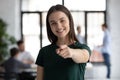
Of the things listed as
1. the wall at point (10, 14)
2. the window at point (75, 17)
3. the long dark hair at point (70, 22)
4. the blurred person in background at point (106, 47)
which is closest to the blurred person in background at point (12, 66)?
the blurred person in background at point (106, 47)

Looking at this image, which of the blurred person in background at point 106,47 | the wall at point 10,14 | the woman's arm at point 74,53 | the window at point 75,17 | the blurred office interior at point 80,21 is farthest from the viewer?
the window at point 75,17

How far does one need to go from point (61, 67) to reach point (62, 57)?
0.05 meters

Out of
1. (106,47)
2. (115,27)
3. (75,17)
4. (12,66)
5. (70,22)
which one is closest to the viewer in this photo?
(70,22)

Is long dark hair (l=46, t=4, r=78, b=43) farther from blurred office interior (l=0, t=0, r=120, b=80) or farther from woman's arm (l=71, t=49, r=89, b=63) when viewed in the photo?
blurred office interior (l=0, t=0, r=120, b=80)

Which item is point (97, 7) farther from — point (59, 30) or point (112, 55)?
point (59, 30)

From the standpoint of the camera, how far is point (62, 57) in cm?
119

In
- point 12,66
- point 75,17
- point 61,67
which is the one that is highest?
point 75,17

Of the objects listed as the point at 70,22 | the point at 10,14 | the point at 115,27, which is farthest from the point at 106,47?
the point at 70,22

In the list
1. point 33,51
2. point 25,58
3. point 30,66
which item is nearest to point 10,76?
point 30,66

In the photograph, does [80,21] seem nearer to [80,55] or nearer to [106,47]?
[106,47]

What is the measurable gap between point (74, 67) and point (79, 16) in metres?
7.55

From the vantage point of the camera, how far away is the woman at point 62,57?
1.21 meters

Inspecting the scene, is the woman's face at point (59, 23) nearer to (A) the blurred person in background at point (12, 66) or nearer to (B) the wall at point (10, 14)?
(A) the blurred person in background at point (12, 66)

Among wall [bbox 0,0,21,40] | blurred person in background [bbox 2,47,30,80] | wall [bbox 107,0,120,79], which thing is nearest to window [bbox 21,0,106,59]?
wall [bbox 107,0,120,79]
